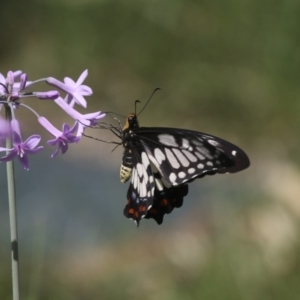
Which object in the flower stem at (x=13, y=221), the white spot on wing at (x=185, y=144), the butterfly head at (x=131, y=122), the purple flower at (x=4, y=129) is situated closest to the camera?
the flower stem at (x=13, y=221)

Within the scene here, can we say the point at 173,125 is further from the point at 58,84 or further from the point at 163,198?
the point at 58,84

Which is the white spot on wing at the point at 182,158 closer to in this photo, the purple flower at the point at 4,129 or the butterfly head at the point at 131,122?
the butterfly head at the point at 131,122

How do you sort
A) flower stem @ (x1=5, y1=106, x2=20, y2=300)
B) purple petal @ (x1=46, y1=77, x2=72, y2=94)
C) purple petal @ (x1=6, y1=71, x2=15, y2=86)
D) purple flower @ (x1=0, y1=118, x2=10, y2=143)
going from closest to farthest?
flower stem @ (x1=5, y1=106, x2=20, y2=300)
purple flower @ (x1=0, y1=118, x2=10, y2=143)
purple petal @ (x1=6, y1=71, x2=15, y2=86)
purple petal @ (x1=46, y1=77, x2=72, y2=94)

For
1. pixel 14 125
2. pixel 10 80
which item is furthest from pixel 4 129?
pixel 10 80

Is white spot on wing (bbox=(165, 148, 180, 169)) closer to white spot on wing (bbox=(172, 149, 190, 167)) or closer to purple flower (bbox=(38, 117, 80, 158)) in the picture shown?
white spot on wing (bbox=(172, 149, 190, 167))

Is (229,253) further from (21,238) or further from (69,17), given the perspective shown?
(69,17)

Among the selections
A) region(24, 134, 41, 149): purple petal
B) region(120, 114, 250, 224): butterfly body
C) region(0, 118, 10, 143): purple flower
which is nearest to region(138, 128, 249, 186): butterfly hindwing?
region(120, 114, 250, 224): butterfly body

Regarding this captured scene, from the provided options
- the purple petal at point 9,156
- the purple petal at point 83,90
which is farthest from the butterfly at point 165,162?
the purple petal at point 9,156
